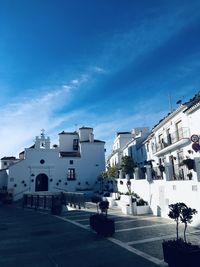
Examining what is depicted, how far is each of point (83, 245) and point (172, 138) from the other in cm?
1836

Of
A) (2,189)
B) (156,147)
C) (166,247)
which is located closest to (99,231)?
(166,247)

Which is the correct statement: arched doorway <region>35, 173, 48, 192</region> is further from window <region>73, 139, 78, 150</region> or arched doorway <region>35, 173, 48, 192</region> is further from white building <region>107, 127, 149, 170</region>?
white building <region>107, 127, 149, 170</region>

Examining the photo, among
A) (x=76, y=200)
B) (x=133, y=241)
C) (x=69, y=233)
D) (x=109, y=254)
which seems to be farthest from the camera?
(x=76, y=200)

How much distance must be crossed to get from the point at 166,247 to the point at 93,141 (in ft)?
129

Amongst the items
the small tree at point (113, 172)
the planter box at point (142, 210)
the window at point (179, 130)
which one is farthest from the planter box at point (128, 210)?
the small tree at point (113, 172)

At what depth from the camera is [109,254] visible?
397 inches

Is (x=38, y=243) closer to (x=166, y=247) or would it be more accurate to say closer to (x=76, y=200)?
(x=166, y=247)

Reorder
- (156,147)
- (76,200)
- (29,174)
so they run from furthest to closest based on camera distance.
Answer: (29,174) → (156,147) → (76,200)

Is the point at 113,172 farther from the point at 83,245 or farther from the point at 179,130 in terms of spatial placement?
the point at 83,245

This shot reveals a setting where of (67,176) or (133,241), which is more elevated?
(67,176)

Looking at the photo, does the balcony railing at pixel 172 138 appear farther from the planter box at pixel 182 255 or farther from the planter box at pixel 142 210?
the planter box at pixel 182 255

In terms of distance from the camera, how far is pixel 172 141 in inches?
1070

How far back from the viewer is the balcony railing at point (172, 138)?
24.5m

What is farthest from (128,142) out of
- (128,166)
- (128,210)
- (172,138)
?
(128,210)
